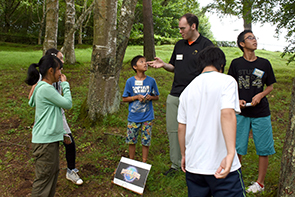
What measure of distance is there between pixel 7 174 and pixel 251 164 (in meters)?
4.29

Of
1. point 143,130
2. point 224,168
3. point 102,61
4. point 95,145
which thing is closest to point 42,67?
point 143,130

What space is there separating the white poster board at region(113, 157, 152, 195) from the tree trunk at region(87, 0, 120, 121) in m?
2.21

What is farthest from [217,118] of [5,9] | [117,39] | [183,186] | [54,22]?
[5,9]

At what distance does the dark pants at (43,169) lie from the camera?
8.62 feet

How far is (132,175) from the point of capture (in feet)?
11.1

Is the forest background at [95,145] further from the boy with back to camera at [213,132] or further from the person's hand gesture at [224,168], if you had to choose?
the person's hand gesture at [224,168]

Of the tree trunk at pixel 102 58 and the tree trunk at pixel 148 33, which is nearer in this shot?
the tree trunk at pixel 102 58

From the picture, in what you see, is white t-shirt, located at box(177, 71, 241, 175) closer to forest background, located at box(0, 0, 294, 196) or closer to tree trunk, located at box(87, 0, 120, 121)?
forest background, located at box(0, 0, 294, 196)

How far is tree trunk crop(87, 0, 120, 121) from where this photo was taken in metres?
5.32

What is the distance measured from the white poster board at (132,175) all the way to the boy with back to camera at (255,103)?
1444 millimetres

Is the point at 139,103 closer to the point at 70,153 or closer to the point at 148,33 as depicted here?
the point at 70,153

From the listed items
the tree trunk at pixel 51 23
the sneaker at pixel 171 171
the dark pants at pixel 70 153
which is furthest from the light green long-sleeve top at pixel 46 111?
the tree trunk at pixel 51 23

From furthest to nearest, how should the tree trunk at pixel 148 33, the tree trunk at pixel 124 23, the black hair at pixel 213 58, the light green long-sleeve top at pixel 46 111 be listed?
the tree trunk at pixel 148 33, the tree trunk at pixel 124 23, the light green long-sleeve top at pixel 46 111, the black hair at pixel 213 58

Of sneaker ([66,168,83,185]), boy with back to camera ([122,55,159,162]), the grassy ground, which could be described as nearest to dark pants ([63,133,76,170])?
sneaker ([66,168,83,185])
